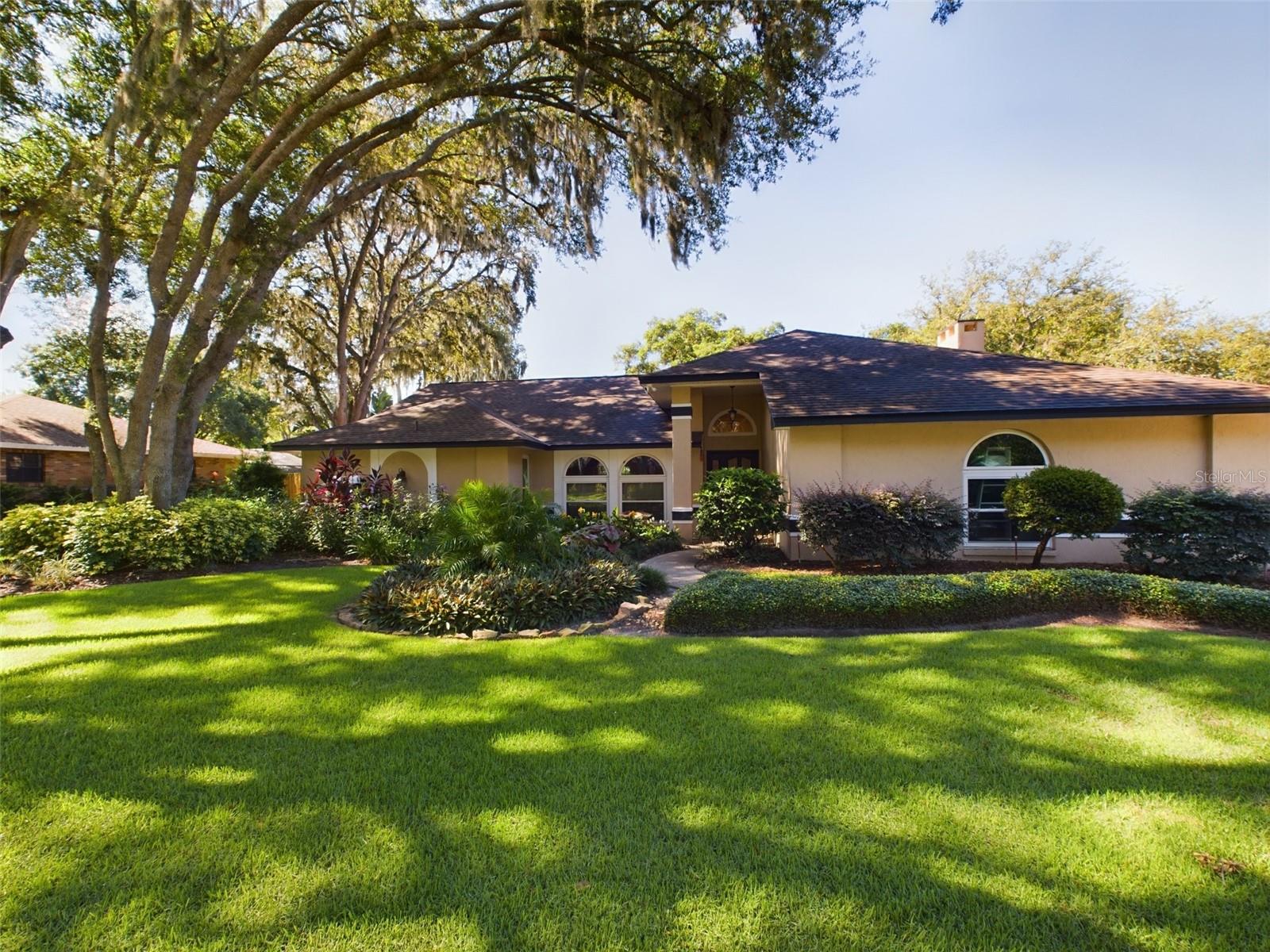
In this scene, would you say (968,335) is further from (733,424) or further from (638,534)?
(638,534)

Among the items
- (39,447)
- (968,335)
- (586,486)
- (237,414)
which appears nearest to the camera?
(968,335)

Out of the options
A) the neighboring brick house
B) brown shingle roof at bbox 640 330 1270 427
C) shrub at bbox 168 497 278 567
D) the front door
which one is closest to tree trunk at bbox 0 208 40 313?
shrub at bbox 168 497 278 567

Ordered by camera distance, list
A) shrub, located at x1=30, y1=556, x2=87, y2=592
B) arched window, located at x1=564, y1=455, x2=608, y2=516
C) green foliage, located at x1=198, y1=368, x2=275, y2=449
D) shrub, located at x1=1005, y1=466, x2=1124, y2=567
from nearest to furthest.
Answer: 1. shrub, located at x1=30, y1=556, x2=87, y2=592
2. shrub, located at x1=1005, y1=466, x2=1124, y2=567
3. arched window, located at x1=564, y1=455, x2=608, y2=516
4. green foliage, located at x1=198, y1=368, x2=275, y2=449

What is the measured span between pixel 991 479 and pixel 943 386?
1903 mm

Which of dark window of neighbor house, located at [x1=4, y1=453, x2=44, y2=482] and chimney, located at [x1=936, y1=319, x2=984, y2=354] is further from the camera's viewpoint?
dark window of neighbor house, located at [x1=4, y1=453, x2=44, y2=482]

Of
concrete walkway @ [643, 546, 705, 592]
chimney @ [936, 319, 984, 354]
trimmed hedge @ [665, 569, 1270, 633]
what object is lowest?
concrete walkway @ [643, 546, 705, 592]

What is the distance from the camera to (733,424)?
15320 mm

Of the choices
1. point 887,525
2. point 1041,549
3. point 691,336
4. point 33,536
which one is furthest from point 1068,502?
point 691,336

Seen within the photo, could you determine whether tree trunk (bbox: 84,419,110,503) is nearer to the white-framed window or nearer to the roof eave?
the white-framed window

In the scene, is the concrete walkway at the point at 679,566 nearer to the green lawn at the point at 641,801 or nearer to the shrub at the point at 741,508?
the shrub at the point at 741,508

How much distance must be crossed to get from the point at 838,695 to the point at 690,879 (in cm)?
219

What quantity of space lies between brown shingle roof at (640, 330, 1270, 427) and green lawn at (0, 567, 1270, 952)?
5.32 m

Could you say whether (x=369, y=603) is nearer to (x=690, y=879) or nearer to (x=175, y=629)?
(x=175, y=629)

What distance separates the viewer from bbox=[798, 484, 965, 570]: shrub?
8.49m
